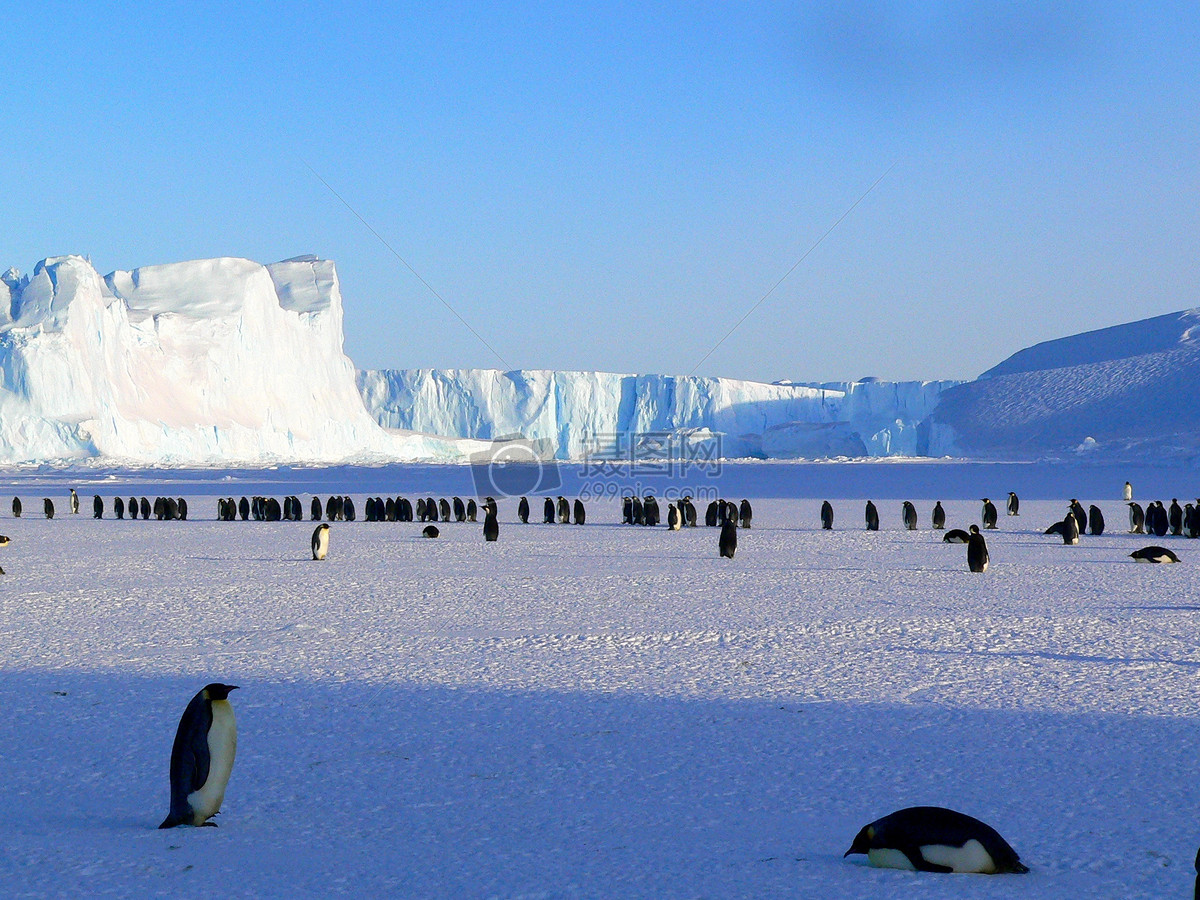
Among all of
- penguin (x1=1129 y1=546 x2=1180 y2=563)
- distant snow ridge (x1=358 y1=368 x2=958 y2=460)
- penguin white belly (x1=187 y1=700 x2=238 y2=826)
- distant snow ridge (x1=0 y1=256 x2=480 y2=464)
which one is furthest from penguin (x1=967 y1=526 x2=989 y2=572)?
distant snow ridge (x1=358 y1=368 x2=958 y2=460)

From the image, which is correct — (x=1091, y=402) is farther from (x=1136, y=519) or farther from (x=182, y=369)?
(x=182, y=369)

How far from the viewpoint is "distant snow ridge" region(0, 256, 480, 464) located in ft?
147

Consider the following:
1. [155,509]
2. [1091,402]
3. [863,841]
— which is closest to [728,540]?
[863,841]

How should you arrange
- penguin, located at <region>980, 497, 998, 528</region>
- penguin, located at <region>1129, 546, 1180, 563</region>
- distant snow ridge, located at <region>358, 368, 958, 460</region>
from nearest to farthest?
1. penguin, located at <region>1129, 546, 1180, 563</region>
2. penguin, located at <region>980, 497, 998, 528</region>
3. distant snow ridge, located at <region>358, 368, 958, 460</region>

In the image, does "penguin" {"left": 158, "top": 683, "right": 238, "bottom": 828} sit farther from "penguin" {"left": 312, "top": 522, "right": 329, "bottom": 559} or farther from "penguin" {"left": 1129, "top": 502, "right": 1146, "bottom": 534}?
"penguin" {"left": 1129, "top": 502, "right": 1146, "bottom": 534}

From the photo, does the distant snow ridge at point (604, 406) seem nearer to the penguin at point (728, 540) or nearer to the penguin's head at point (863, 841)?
the penguin at point (728, 540)

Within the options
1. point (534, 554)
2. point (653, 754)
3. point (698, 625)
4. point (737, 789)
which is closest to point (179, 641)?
point (698, 625)

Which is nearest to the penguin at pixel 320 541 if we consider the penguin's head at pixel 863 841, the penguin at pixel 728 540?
the penguin at pixel 728 540

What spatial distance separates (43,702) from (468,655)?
6.67 ft

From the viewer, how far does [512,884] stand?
2.72 m

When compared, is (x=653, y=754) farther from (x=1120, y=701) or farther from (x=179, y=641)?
(x=179, y=641)

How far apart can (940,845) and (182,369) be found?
171 feet

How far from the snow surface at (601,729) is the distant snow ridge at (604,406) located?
52.5 meters

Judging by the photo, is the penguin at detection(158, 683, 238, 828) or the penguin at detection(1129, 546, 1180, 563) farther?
the penguin at detection(1129, 546, 1180, 563)
